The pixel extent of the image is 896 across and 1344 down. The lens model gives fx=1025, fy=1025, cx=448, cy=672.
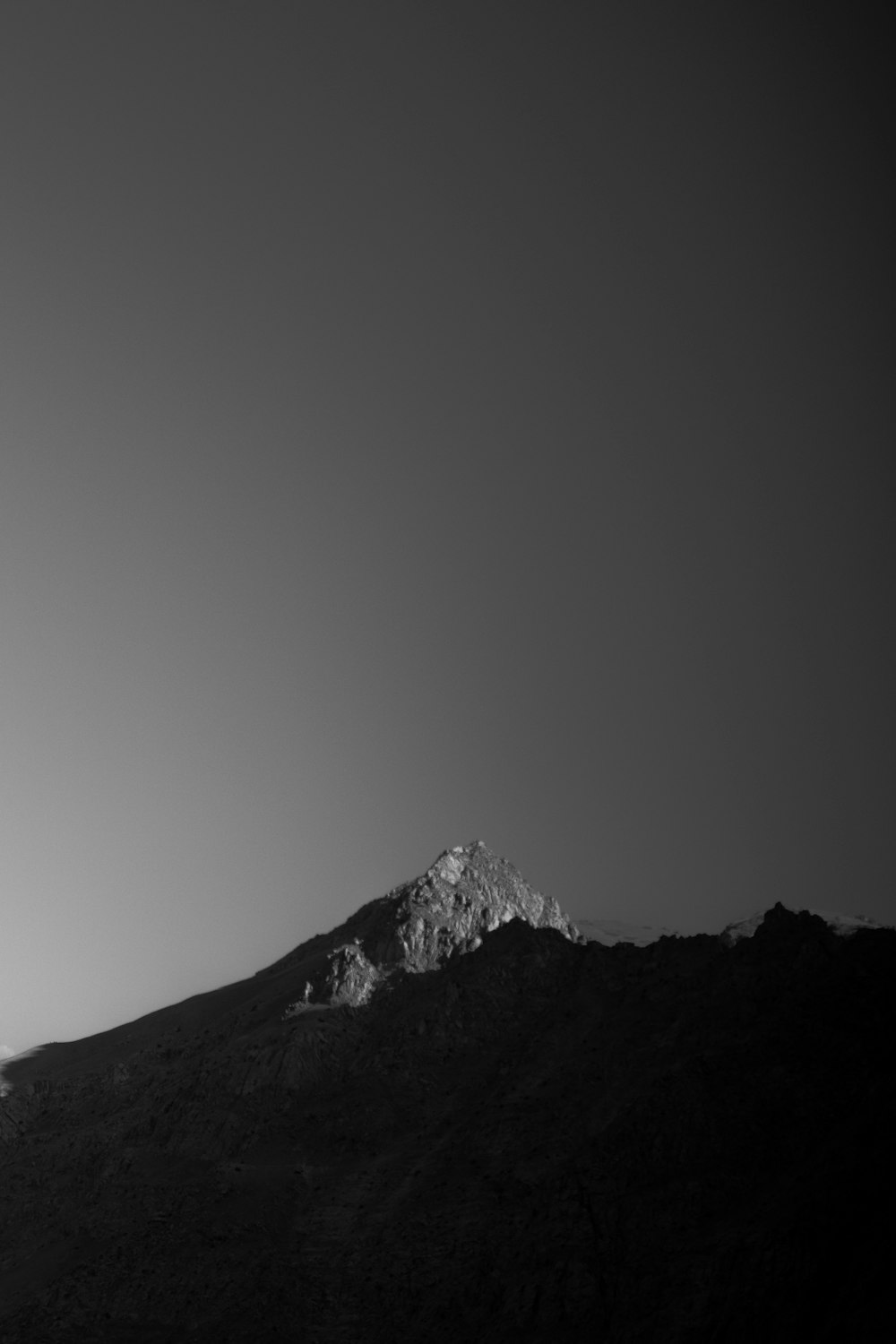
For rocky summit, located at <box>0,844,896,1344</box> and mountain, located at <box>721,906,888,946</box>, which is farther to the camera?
mountain, located at <box>721,906,888,946</box>

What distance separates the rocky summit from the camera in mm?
56188

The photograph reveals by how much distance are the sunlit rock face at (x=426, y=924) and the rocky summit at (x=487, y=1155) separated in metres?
0.42

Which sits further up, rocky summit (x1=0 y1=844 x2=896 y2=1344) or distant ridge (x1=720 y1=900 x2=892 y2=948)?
distant ridge (x1=720 y1=900 x2=892 y2=948)

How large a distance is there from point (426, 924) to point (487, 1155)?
31706mm

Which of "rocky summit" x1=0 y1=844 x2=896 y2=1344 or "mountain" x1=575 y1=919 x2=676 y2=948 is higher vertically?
"mountain" x1=575 y1=919 x2=676 y2=948

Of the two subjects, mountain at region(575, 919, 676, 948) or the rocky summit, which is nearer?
the rocky summit

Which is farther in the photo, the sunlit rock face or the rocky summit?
the sunlit rock face

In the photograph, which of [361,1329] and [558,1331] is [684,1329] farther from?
[361,1329]

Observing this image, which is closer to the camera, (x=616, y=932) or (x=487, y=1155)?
Result: (x=487, y=1155)

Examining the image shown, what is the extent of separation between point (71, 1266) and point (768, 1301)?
4751 cm

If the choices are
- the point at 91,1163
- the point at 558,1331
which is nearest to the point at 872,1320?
the point at 558,1331

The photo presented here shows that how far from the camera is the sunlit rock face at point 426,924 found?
323 feet

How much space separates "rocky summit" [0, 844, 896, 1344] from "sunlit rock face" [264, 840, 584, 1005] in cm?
42

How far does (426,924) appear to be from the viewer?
102 m
